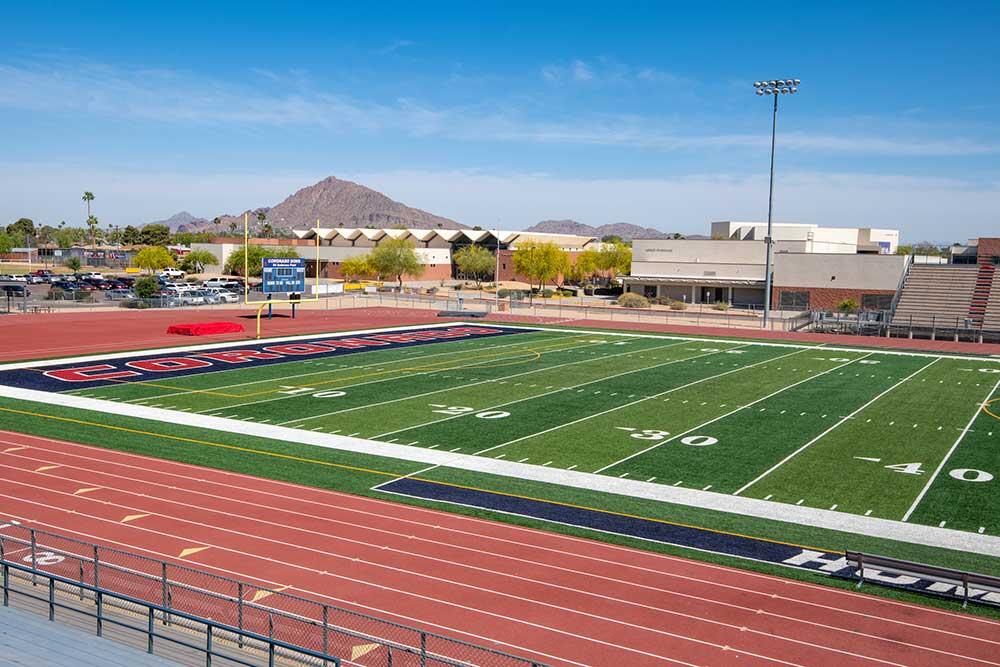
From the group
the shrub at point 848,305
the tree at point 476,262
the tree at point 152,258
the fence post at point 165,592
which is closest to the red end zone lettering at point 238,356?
the fence post at point 165,592

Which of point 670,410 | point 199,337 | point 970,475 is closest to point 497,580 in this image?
point 970,475

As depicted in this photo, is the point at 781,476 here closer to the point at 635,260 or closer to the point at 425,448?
the point at 425,448

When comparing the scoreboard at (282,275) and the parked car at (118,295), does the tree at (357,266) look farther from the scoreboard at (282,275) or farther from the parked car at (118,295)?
the scoreboard at (282,275)

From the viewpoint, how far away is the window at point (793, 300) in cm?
8288

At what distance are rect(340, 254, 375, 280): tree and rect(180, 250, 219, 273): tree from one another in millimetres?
22023

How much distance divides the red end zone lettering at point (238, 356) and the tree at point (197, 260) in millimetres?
88640

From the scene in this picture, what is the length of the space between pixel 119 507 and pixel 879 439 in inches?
844

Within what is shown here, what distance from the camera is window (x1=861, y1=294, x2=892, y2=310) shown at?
257ft

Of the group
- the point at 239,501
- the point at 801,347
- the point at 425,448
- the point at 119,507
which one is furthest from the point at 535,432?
the point at 801,347

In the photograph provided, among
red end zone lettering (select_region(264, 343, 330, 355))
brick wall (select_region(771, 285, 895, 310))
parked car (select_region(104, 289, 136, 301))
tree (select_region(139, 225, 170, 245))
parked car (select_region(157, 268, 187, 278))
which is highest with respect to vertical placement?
tree (select_region(139, 225, 170, 245))

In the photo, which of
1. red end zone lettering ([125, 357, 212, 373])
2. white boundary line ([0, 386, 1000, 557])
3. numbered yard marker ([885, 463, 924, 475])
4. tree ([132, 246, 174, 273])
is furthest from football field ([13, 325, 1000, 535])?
tree ([132, 246, 174, 273])

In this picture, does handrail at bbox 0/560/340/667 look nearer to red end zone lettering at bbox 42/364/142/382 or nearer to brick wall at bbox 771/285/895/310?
red end zone lettering at bbox 42/364/142/382

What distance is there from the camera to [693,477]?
2261cm

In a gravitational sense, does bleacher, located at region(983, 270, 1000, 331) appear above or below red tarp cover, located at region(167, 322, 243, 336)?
above
